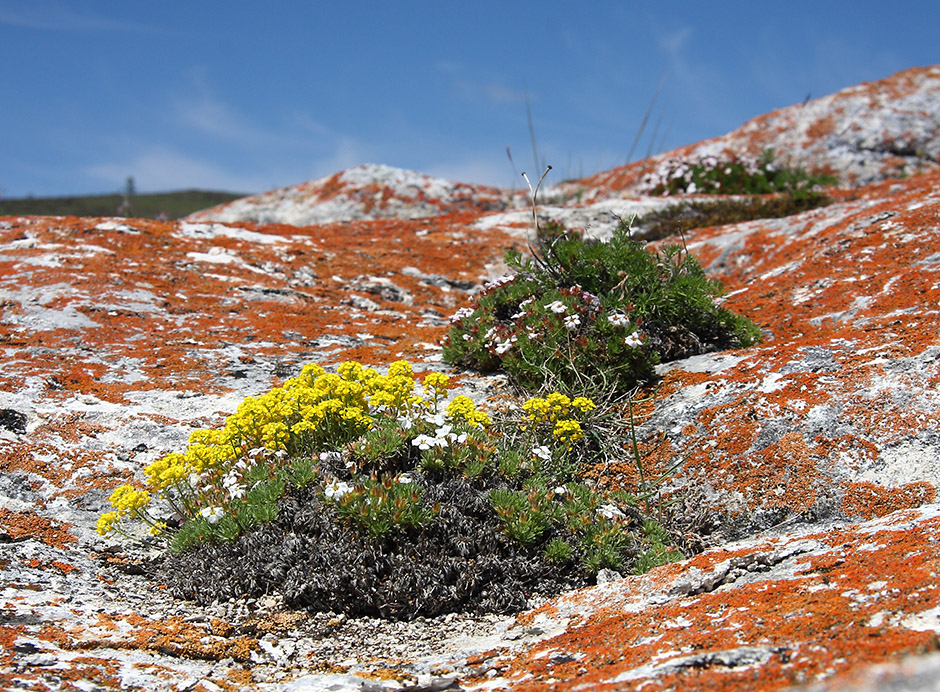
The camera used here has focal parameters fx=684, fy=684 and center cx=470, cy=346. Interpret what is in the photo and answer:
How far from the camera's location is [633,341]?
5328 mm

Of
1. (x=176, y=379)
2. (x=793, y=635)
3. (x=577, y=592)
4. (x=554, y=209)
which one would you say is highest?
(x=554, y=209)

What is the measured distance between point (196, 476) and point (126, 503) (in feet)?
3.19

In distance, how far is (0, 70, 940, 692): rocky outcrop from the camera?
8.50 feet

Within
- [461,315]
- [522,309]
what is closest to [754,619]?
[522,309]

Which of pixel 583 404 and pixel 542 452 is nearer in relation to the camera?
pixel 542 452

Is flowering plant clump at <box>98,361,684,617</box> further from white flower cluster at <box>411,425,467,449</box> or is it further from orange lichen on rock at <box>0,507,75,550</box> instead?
orange lichen on rock at <box>0,507,75,550</box>

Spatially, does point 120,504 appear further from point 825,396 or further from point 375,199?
point 375,199

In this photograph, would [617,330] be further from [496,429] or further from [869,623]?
[869,623]

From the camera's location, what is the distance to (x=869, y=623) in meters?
2.29

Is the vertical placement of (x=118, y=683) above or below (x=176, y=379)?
below

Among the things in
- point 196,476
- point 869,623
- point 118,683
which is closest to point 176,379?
point 196,476

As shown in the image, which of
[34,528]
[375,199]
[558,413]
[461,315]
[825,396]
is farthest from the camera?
[375,199]

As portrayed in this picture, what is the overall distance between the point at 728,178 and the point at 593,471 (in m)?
13.7

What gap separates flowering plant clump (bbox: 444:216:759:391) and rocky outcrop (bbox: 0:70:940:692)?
11.3 inches
